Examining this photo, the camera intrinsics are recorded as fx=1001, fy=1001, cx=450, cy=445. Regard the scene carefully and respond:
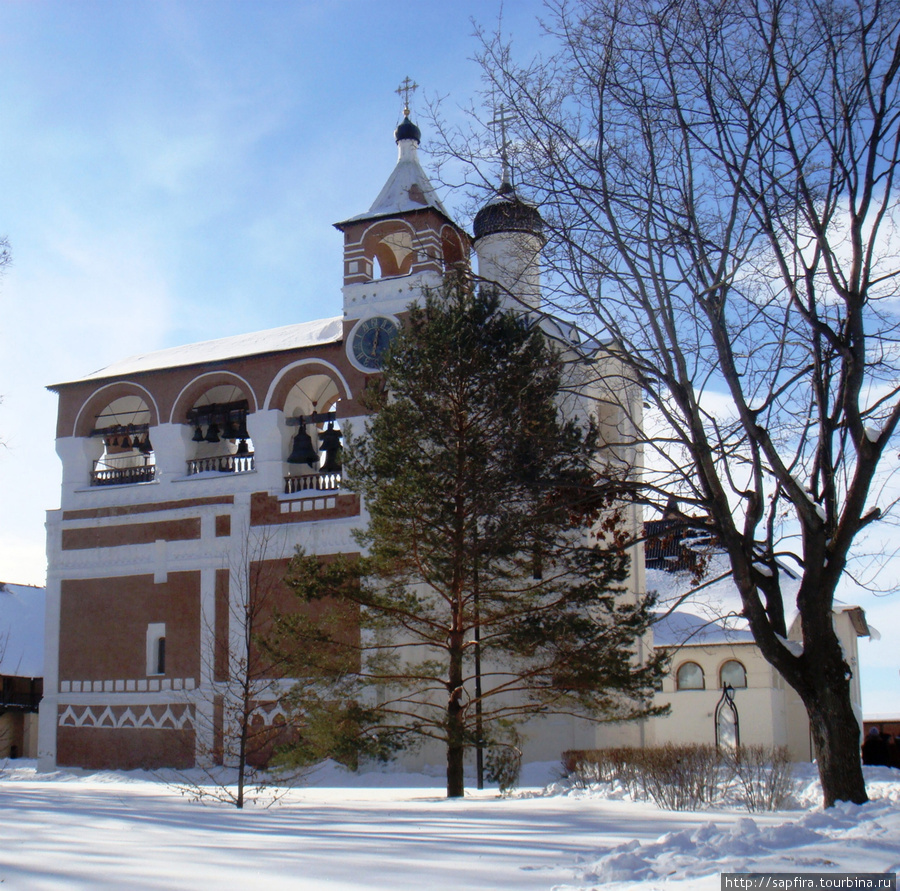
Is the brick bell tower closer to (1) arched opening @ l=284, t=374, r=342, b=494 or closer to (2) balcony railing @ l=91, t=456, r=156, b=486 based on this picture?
(1) arched opening @ l=284, t=374, r=342, b=494

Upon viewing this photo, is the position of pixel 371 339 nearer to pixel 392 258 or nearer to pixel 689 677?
pixel 392 258

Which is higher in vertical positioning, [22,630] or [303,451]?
[303,451]

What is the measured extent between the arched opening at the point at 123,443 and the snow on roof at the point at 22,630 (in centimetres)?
940

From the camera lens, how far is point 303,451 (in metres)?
23.9

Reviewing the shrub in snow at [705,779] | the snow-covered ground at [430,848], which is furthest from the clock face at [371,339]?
the snow-covered ground at [430,848]

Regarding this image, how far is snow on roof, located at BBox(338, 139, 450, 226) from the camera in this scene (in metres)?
23.9

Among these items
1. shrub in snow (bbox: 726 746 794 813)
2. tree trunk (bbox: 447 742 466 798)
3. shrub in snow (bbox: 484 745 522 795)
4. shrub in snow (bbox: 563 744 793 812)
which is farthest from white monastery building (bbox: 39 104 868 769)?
shrub in snow (bbox: 726 746 794 813)

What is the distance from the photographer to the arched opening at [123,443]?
26.3 metres

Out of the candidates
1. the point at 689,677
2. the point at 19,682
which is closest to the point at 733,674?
the point at 689,677

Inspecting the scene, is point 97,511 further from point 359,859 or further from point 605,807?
point 359,859

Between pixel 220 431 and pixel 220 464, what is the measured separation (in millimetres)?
864

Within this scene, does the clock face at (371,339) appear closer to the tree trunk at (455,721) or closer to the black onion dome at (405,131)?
the black onion dome at (405,131)

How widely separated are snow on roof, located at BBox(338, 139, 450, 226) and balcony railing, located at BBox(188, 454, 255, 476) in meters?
6.48

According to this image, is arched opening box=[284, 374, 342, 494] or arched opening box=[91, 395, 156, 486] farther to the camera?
arched opening box=[91, 395, 156, 486]
